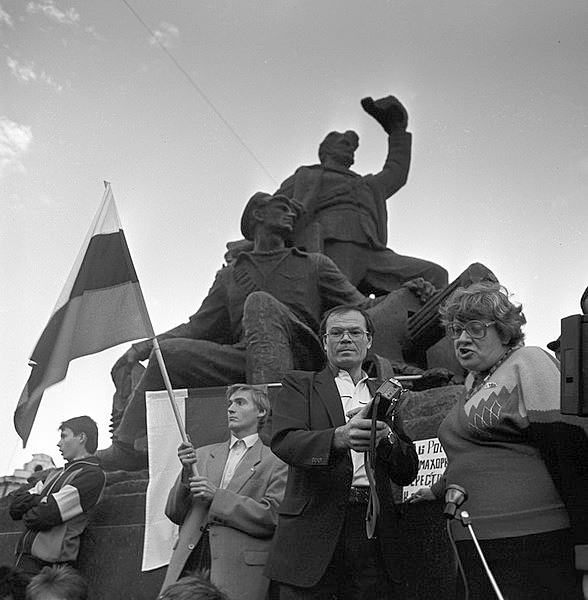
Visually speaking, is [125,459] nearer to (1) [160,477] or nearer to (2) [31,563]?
(2) [31,563]

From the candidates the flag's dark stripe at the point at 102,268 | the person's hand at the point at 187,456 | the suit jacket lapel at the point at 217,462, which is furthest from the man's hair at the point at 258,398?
the flag's dark stripe at the point at 102,268

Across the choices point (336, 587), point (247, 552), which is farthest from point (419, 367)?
point (336, 587)

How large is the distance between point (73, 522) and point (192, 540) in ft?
4.57

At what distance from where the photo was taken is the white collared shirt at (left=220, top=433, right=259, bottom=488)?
4.91 meters

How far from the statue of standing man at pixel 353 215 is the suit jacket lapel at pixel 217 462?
15.5 ft

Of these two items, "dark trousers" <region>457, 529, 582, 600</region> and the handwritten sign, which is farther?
the handwritten sign

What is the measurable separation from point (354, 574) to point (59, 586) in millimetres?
1443

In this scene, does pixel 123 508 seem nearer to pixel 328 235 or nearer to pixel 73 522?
pixel 73 522

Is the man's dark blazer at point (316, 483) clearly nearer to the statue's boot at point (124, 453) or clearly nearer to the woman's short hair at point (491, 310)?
the woman's short hair at point (491, 310)

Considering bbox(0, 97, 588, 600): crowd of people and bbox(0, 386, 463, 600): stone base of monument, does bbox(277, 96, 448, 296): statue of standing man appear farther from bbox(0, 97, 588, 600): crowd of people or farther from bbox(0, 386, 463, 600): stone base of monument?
bbox(0, 97, 588, 600): crowd of people

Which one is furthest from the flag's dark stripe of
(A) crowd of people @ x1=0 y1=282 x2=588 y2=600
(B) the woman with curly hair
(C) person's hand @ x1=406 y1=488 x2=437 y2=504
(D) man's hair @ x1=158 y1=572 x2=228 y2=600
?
(D) man's hair @ x1=158 y1=572 x2=228 y2=600

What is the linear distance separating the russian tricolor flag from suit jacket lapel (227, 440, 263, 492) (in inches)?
50.3

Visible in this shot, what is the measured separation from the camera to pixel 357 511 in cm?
393

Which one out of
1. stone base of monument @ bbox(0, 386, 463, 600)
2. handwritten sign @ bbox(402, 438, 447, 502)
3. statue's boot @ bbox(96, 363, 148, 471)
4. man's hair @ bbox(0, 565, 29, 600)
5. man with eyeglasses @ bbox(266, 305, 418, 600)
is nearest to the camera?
man with eyeglasses @ bbox(266, 305, 418, 600)
